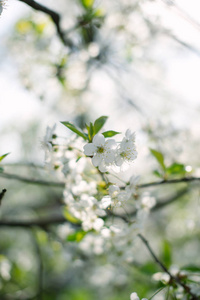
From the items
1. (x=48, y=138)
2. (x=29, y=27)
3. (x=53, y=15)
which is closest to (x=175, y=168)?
(x=48, y=138)

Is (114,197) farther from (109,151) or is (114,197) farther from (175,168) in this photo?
(175,168)

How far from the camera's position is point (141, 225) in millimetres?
1381

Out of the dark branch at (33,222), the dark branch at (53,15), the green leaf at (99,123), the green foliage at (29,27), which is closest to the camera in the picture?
the green leaf at (99,123)

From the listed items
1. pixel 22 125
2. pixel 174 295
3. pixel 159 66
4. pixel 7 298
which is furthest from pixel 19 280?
pixel 159 66

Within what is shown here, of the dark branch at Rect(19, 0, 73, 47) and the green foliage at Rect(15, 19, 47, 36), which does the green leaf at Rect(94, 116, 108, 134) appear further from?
the green foliage at Rect(15, 19, 47, 36)

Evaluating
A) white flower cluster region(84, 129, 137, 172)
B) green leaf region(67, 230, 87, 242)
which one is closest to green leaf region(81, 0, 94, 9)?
white flower cluster region(84, 129, 137, 172)

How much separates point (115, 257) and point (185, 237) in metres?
2.77

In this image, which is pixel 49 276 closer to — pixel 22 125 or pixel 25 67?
pixel 22 125

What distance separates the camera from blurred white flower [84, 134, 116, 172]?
1061 millimetres

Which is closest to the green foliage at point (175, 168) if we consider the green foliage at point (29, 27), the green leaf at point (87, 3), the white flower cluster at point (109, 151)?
the white flower cluster at point (109, 151)

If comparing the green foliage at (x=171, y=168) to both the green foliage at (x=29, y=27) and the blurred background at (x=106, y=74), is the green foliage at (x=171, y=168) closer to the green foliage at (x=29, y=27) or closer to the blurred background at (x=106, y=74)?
the blurred background at (x=106, y=74)

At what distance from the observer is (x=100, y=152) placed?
107 centimetres

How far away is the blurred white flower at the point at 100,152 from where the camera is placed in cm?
106

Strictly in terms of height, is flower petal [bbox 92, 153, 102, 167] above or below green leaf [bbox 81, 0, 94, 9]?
below
